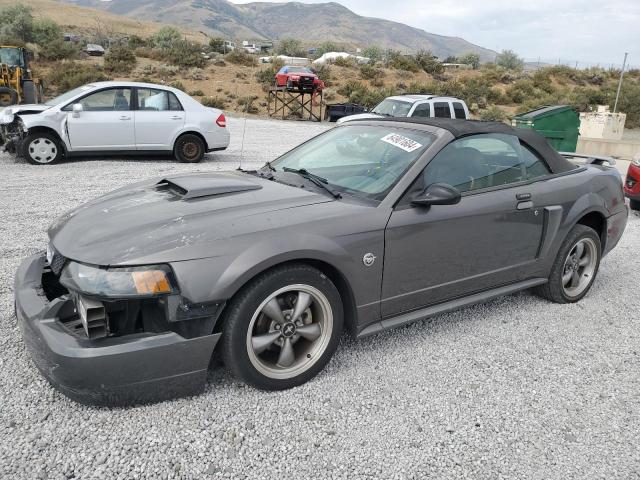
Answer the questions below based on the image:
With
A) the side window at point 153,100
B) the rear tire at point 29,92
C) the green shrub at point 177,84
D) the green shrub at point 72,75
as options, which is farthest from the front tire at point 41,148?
the green shrub at point 177,84

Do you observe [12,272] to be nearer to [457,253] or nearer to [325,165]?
[325,165]

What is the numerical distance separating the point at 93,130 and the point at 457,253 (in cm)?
832

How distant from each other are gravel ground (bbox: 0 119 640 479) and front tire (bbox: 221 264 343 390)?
0.13 m

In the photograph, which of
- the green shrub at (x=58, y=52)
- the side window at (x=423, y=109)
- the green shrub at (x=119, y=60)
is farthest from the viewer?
the green shrub at (x=58, y=52)

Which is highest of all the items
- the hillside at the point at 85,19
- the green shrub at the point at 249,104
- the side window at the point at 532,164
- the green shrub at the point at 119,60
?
the hillside at the point at 85,19

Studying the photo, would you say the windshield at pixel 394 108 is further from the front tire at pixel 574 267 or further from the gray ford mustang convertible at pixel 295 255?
the gray ford mustang convertible at pixel 295 255

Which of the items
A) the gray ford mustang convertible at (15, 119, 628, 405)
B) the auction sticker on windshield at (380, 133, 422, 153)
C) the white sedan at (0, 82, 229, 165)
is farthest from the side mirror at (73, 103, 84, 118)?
the auction sticker on windshield at (380, 133, 422, 153)

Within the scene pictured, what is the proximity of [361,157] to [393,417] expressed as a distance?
5.83ft

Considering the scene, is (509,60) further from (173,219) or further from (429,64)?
(173,219)

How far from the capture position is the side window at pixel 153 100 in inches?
391

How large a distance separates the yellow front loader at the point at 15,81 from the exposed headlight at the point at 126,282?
1748 cm

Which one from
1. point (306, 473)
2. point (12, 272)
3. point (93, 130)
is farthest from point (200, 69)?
point (306, 473)

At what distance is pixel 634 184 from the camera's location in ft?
25.5

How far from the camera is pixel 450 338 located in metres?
3.56
